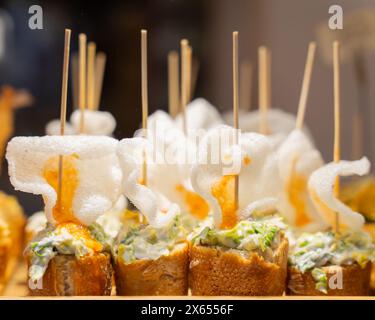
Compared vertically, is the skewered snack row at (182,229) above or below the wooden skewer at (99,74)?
below

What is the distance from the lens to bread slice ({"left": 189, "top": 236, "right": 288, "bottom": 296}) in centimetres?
198

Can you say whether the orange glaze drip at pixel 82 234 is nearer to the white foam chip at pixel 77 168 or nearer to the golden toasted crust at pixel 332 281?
the white foam chip at pixel 77 168

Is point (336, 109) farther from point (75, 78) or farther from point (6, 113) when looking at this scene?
point (6, 113)

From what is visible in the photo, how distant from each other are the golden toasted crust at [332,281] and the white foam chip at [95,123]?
1.02 m

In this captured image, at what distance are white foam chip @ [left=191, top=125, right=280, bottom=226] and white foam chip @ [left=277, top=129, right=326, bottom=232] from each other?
422mm

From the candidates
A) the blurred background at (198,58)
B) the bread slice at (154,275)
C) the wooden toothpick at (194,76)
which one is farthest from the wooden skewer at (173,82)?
the bread slice at (154,275)

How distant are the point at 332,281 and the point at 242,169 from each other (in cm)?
46

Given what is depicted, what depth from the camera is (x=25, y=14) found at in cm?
252

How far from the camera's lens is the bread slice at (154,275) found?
2.04 m

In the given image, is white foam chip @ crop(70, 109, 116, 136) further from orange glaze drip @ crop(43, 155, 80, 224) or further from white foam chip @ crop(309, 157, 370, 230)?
white foam chip @ crop(309, 157, 370, 230)

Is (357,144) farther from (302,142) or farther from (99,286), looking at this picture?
(99,286)

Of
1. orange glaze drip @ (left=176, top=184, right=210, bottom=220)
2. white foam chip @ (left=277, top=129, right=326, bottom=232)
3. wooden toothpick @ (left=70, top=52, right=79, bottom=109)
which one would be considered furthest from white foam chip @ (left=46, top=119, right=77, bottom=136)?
white foam chip @ (left=277, top=129, right=326, bottom=232)

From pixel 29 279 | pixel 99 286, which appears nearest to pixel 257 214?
pixel 99 286
